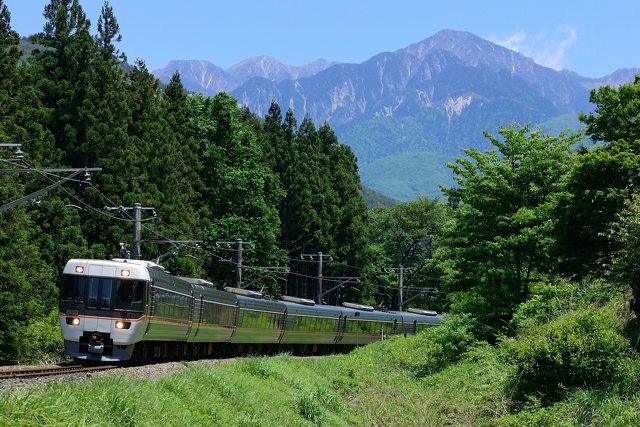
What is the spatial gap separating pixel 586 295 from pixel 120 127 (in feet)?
87.5

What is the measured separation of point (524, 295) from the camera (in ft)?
117

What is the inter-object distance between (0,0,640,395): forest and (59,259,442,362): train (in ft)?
13.1

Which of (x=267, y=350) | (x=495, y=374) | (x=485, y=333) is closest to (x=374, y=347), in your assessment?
(x=267, y=350)

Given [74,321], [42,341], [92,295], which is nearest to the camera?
[74,321]

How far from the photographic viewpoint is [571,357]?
24.7 metres

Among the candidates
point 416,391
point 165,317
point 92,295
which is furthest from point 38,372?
point 416,391

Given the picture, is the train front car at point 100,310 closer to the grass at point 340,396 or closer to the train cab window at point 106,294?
the train cab window at point 106,294

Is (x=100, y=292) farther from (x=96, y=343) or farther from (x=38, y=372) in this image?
(x=38, y=372)

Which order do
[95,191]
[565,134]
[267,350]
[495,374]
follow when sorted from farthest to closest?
[95,191]
[267,350]
[565,134]
[495,374]

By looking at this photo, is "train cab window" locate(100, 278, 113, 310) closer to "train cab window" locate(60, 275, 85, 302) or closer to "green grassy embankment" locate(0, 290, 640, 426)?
"train cab window" locate(60, 275, 85, 302)

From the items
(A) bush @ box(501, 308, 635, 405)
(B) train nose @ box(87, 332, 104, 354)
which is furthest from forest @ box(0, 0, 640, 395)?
(B) train nose @ box(87, 332, 104, 354)

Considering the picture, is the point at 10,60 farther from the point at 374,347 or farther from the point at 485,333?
the point at 485,333

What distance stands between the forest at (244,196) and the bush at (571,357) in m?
0.69

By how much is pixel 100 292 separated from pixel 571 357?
509 inches
